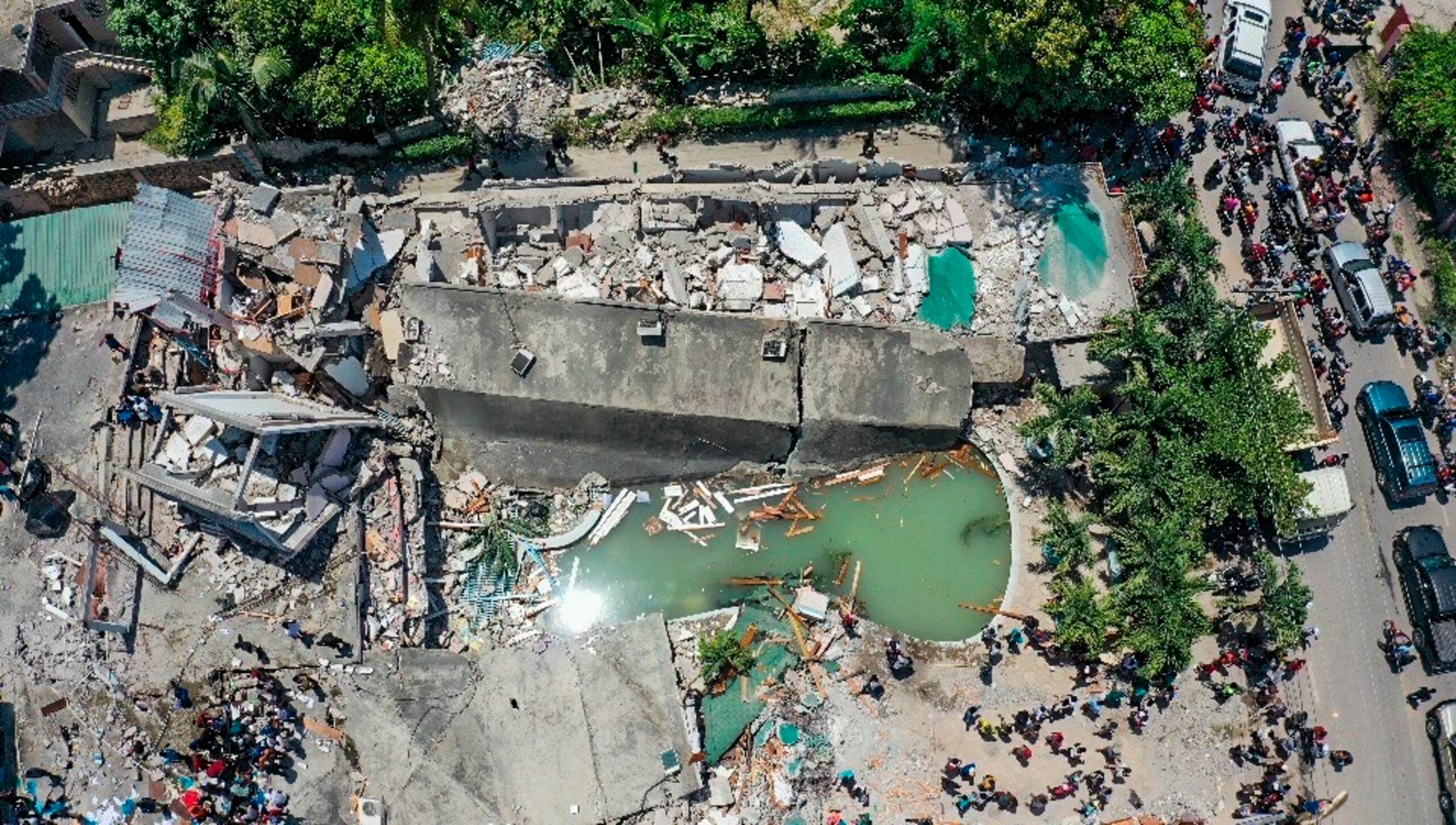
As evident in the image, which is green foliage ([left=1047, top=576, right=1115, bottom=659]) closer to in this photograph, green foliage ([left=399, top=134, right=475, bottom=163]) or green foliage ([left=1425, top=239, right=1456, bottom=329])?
green foliage ([left=1425, top=239, right=1456, bottom=329])

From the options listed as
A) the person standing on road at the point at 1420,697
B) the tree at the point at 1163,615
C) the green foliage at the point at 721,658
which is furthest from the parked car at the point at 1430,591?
the green foliage at the point at 721,658

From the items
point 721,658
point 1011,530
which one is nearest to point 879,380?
point 1011,530

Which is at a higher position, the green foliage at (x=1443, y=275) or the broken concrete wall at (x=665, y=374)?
the green foliage at (x=1443, y=275)

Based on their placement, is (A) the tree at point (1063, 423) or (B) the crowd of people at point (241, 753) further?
(A) the tree at point (1063, 423)

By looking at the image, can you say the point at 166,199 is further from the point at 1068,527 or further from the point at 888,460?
the point at 1068,527

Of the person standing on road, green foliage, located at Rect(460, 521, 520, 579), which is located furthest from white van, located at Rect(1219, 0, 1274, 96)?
green foliage, located at Rect(460, 521, 520, 579)

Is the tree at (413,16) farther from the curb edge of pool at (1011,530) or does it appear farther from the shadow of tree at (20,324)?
the curb edge of pool at (1011,530)

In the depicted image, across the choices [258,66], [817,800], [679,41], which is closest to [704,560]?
[817,800]

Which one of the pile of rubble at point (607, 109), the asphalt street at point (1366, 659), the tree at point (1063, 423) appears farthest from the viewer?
the pile of rubble at point (607, 109)
